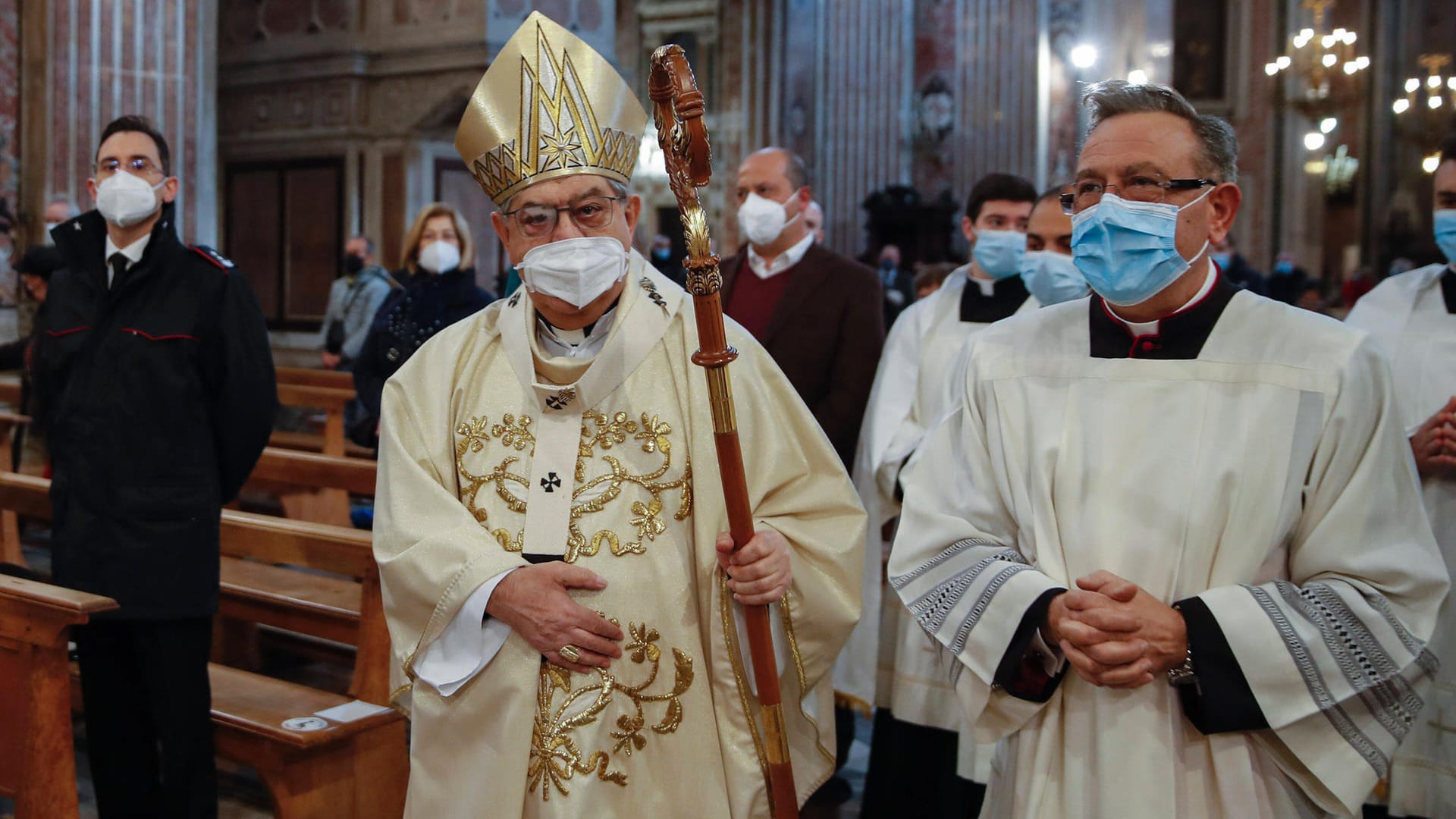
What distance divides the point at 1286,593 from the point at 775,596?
0.74m

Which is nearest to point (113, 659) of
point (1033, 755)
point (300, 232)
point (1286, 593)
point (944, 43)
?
point (1033, 755)

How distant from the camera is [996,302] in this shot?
3.75 m

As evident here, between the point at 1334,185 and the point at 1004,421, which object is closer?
the point at 1004,421

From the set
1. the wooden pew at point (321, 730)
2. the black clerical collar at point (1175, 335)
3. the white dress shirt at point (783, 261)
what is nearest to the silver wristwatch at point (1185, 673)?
the black clerical collar at point (1175, 335)

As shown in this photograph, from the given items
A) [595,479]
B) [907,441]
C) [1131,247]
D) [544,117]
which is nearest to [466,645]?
[595,479]

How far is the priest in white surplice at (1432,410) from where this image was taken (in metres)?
2.80

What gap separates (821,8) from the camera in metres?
15.9

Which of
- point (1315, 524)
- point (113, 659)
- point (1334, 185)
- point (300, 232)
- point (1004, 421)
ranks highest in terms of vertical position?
point (1334, 185)

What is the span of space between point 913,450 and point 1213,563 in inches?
67.0

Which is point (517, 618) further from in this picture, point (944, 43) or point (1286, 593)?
point (944, 43)

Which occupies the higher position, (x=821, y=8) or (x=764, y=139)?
(x=821, y=8)

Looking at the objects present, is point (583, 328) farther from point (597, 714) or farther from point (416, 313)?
point (416, 313)

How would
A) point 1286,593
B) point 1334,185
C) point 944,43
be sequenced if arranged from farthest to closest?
point 1334,185
point 944,43
point 1286,593

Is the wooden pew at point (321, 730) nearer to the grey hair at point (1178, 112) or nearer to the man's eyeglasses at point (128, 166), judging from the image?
the man's eyeglasses at point (128, 166)
